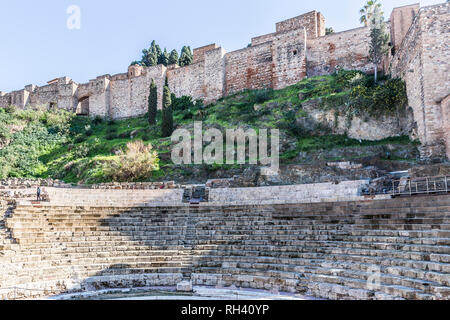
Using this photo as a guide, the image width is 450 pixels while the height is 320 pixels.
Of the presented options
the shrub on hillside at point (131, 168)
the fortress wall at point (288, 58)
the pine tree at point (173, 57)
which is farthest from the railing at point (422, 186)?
the pine tree at point (173, 57)

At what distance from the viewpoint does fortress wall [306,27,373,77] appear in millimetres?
25609

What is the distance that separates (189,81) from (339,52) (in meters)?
12.6

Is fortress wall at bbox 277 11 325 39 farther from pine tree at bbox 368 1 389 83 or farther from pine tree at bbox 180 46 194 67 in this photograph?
pine tree at bbox 180 46 194 67

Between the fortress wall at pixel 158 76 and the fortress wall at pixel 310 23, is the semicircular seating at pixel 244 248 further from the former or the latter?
the fortress wall at pixel 158 76

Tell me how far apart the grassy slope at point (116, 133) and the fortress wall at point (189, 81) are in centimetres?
227

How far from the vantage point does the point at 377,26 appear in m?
22.7

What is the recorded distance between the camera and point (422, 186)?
10.6 meters

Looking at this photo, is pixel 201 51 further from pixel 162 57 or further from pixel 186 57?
pixel 162 57


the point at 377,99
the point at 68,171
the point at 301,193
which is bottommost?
the point at 301,193

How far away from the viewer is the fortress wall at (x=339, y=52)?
1008 inches

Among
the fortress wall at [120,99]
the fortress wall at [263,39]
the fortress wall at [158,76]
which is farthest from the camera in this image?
the fortress wall at [120,99]
